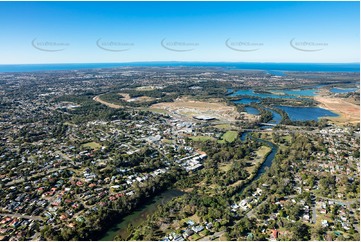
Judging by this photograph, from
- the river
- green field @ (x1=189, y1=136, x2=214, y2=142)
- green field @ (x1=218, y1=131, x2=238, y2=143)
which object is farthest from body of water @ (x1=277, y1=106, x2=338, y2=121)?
green field @ (x1=189, y1=136, x2=214, y2=142)

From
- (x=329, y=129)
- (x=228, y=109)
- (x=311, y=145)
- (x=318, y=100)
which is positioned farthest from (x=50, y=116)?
(x=318, y=100)

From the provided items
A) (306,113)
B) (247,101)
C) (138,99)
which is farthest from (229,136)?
(138,99)

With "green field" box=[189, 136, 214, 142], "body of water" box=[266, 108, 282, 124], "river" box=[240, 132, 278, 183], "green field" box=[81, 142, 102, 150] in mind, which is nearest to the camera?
"river" box=[240, 132, 278, 183]

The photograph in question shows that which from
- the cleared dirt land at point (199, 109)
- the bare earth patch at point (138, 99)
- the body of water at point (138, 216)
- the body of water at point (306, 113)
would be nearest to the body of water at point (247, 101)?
the cleared dirt land at point (199, 109)

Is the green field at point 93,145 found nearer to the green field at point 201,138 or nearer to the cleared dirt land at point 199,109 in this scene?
the green field at point 201,138

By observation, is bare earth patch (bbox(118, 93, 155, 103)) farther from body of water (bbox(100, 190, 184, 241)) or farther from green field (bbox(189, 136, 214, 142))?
body of water (bbox(100, 190, 184, 241))

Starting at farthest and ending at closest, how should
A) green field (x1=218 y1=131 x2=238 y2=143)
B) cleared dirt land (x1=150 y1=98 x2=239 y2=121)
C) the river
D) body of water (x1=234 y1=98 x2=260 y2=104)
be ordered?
body of water (x1=234 y1=98 x2=260 y2=104)
cleared dirt land (x1=150 y1=98 x2=239 y2=121)
green field (x1=218 y1=131 x2=238 y2=143)
the river
